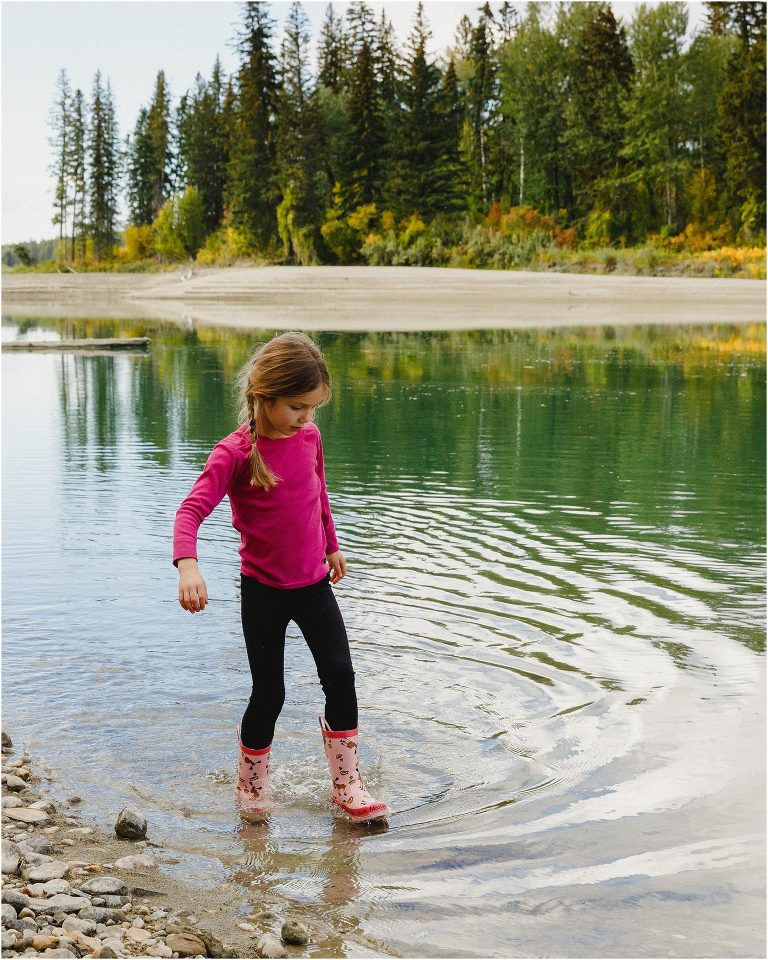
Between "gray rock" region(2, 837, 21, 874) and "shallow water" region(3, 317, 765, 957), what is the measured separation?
0.37 metres

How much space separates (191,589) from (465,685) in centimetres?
189

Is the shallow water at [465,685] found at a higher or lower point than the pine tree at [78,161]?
lower

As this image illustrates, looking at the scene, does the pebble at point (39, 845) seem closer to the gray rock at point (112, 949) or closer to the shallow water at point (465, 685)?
the shallow water at point (465, 685)

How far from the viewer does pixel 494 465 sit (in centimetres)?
983

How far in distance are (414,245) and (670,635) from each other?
149 feet

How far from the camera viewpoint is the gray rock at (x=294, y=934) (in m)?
2.87

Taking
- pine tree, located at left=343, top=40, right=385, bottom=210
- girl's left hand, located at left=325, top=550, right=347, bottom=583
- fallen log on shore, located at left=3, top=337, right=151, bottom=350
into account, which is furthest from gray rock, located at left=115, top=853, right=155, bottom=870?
pine tree, located at left=343, top=40, right=385, bottom=210

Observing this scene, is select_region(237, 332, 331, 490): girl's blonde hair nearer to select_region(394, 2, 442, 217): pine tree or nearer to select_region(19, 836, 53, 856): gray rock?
select_region(19, 836, 53, 856): gray rock

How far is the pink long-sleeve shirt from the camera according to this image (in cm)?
347

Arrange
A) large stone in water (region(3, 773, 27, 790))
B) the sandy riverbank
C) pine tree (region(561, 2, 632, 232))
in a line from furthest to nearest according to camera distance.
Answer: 1. pine tree (region(561, 2, 632, 232))
2. the sandy riverbank
3. large stone in water (region(3, 773, 27, 790))

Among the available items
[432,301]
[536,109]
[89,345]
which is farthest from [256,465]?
[536,109]

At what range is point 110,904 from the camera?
295 centimetres

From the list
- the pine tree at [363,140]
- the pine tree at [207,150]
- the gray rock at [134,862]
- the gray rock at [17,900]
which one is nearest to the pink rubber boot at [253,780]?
the gray rock at [134,862]

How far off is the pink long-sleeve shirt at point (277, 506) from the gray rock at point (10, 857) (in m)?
1.05
